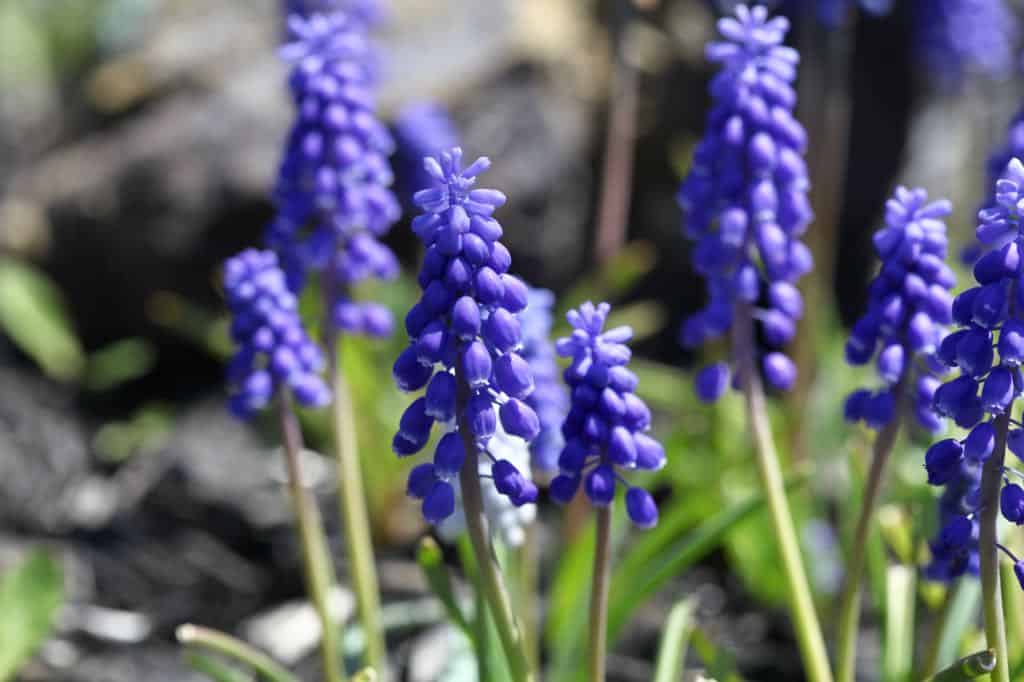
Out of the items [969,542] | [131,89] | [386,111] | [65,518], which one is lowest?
[969,542]

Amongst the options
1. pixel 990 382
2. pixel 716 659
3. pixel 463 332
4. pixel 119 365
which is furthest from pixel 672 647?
pixel 119 365

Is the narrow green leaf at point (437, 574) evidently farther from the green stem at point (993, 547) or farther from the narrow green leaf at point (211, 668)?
the green stem at point (993, 547)

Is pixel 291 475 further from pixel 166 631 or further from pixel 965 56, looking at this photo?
pixel 965 56

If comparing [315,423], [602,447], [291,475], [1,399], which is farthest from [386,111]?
[602,447]

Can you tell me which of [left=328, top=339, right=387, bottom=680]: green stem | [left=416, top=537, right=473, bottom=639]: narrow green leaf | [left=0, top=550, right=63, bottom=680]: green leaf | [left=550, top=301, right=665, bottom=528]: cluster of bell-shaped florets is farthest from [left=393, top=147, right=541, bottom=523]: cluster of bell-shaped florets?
[left=0, top=550, right=63, bottom=680]: green leaf

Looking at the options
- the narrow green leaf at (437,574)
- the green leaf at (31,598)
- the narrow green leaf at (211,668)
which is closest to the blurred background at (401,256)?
the green leaf at (31,598)
